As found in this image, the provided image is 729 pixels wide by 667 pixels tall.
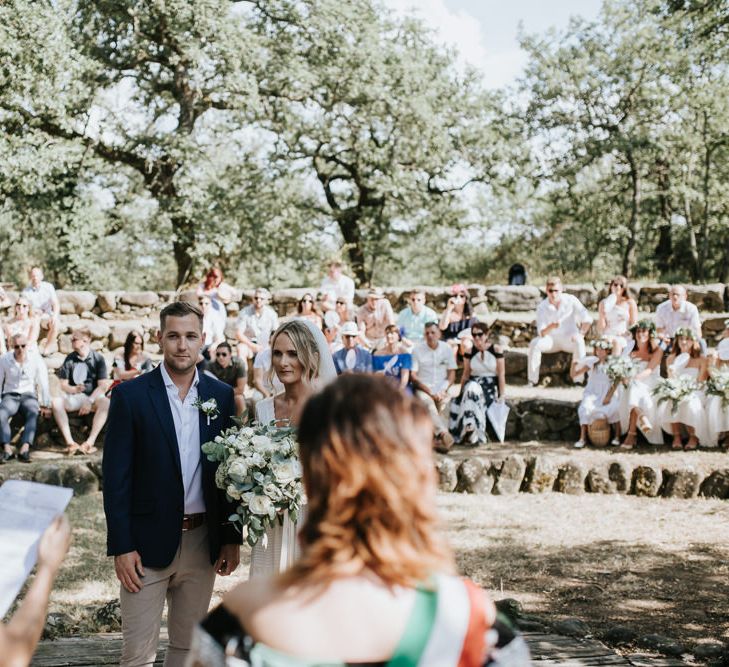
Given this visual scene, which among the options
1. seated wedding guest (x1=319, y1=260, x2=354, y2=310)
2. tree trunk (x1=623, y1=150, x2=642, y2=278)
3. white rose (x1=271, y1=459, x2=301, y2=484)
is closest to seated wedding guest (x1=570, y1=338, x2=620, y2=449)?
seated wedding guest (x1=319, y1=260, x2=354, y2=310)

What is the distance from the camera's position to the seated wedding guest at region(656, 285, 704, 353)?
10383mm

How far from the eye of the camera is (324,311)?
1139cm

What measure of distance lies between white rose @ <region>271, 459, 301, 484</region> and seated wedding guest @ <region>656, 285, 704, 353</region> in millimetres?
8002

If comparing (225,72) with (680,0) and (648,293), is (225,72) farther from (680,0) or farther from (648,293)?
(680,0)

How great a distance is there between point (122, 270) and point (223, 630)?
115 ft

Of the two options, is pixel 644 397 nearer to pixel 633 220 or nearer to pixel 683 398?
pixel 683 398

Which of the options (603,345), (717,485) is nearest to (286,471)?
(717,485)

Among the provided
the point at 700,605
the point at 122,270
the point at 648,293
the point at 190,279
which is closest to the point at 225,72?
the point at 190,279

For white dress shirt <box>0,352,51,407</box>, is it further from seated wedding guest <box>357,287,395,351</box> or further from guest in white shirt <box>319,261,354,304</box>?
guest in white shirt <box>319,261,354,304</box>

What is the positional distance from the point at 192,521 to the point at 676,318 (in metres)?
8.77

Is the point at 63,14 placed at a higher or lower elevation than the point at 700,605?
higher

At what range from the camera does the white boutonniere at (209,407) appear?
10.4 ft

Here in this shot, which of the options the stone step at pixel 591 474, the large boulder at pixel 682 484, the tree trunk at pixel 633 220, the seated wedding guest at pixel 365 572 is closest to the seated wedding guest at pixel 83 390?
the stone step at pixel 591 474

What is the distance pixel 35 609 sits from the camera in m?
1.58
